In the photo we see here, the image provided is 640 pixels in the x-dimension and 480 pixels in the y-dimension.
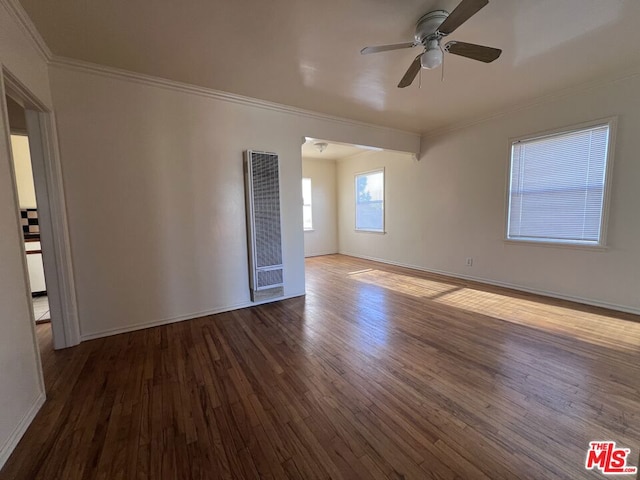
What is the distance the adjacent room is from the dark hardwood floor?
0.06 feet

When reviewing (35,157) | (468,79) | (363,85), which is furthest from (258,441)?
(468,79)

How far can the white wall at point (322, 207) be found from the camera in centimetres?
709

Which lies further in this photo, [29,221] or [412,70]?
[29,221]

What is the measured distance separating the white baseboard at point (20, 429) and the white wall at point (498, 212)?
5.22 meters

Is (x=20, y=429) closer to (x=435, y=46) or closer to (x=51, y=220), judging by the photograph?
(x=51, y=220)

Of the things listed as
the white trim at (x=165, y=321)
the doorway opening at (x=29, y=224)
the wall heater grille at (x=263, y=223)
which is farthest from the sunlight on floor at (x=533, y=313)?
the doorway opening at (x=29, y=224)

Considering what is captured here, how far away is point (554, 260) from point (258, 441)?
415 centimetres

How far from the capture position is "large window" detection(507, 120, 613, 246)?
10.3 feet

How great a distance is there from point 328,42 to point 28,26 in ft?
7.18

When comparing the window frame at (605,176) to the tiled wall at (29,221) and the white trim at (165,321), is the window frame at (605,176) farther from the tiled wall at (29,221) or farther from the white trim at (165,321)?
the tiled wall at (29,221)

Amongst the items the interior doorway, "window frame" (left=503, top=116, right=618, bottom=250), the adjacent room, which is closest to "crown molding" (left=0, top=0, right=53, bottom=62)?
the adjacent room

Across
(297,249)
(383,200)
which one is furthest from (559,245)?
(297,249)

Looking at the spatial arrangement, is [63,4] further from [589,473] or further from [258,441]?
[589,473]

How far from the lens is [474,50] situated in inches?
77.2
